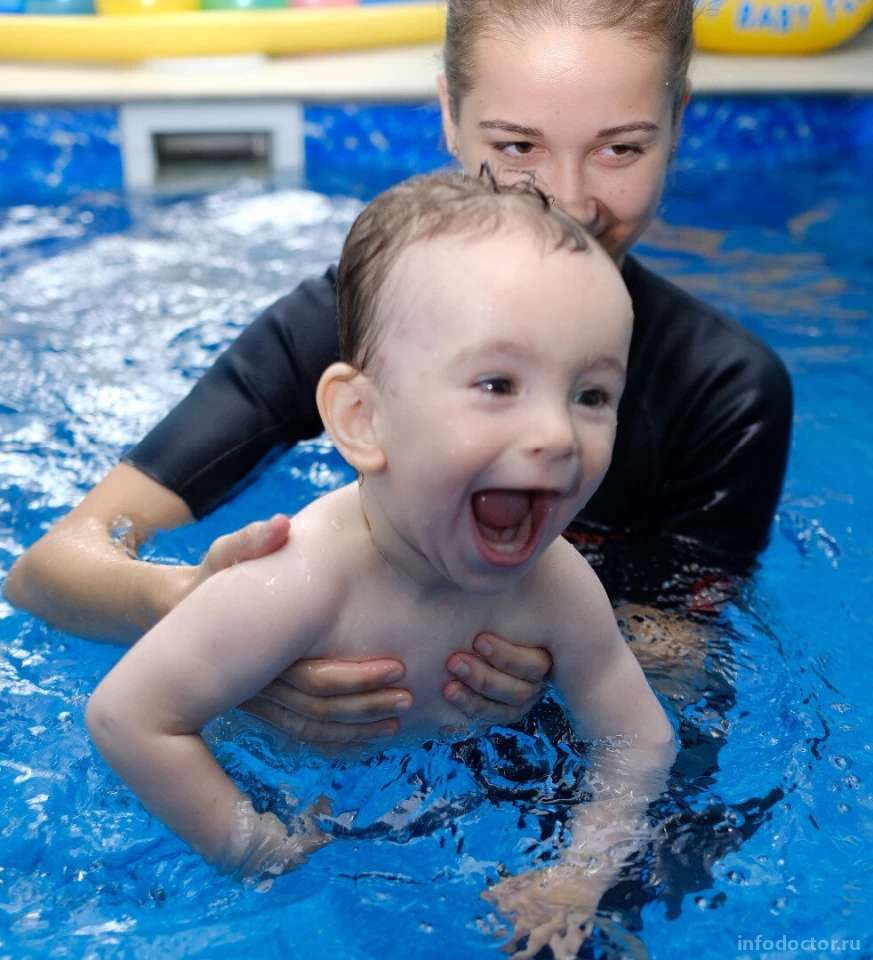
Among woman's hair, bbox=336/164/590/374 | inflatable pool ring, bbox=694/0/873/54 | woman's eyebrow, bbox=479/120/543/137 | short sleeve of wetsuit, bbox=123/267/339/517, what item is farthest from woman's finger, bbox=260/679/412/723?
inflatable pool ring, bbox=694/0/873/54

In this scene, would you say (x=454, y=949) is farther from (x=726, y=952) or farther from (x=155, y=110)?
(x=155, y=110)

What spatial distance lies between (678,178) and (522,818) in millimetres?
4939

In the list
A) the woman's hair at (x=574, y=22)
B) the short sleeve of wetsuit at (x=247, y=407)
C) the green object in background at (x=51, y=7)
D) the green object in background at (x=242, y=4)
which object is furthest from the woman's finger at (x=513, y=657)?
the green object in background at (x=51, y=7)

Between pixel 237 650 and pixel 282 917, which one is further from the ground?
pixel 237 650

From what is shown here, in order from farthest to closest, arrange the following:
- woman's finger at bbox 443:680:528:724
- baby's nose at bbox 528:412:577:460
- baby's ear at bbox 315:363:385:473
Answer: woman's finger at bbox 443:680:528:724 < baby's ear at bbox 315:363:385:473 < baby's nose at bbox 528:412:577:460

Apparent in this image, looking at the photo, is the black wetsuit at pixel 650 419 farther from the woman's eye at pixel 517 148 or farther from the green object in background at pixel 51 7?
the green object in background at pixel 51 7

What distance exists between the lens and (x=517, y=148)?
196cm

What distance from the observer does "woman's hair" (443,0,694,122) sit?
1.95m

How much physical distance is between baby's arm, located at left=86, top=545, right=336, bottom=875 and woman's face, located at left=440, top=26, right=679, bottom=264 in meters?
0.83

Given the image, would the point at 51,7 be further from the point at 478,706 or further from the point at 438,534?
the point at 438,534

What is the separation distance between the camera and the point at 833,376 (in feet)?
12.5

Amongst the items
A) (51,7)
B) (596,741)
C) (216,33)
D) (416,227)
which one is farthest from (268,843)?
(51,7)

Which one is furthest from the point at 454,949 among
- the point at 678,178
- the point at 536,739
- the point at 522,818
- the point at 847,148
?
the point at 847,148

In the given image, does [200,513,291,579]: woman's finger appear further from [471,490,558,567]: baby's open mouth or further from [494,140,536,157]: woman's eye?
[494,140,536,157]: woman's eye
